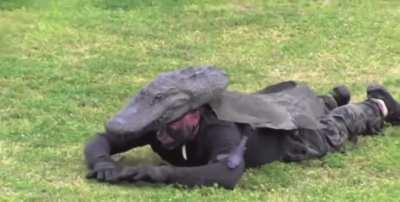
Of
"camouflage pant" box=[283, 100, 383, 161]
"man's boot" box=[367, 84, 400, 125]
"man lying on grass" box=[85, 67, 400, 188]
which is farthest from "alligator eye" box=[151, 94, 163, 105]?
"man's boot" box=[367, 84, 400, 125]

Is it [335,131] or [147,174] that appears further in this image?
[335,131]

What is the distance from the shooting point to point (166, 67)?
9.57m

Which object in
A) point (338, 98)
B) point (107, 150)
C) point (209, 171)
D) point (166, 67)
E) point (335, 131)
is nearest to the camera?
point (209, 171)

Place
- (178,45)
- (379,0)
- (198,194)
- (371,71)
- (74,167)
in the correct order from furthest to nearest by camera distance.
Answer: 1. (379,0)
2. (178,45)
3. (371,71)
4. (74,167)
5. (198,194)

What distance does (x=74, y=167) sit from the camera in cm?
627

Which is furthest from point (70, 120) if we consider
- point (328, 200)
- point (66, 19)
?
point (66, 19)

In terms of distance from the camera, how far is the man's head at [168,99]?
226 inches

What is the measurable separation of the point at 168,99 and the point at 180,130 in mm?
179

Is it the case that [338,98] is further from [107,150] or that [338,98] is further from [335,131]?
[107,150]

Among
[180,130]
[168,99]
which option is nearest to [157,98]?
[168,99]

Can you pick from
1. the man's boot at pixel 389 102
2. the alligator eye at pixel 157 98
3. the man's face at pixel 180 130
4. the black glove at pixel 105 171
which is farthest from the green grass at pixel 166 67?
the alligator eye at pixel 157 98

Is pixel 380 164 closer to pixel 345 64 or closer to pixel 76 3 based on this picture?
pixel 345 64

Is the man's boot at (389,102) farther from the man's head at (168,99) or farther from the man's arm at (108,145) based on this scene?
the man's arm at (108,145)

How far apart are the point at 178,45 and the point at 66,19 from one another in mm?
1484
